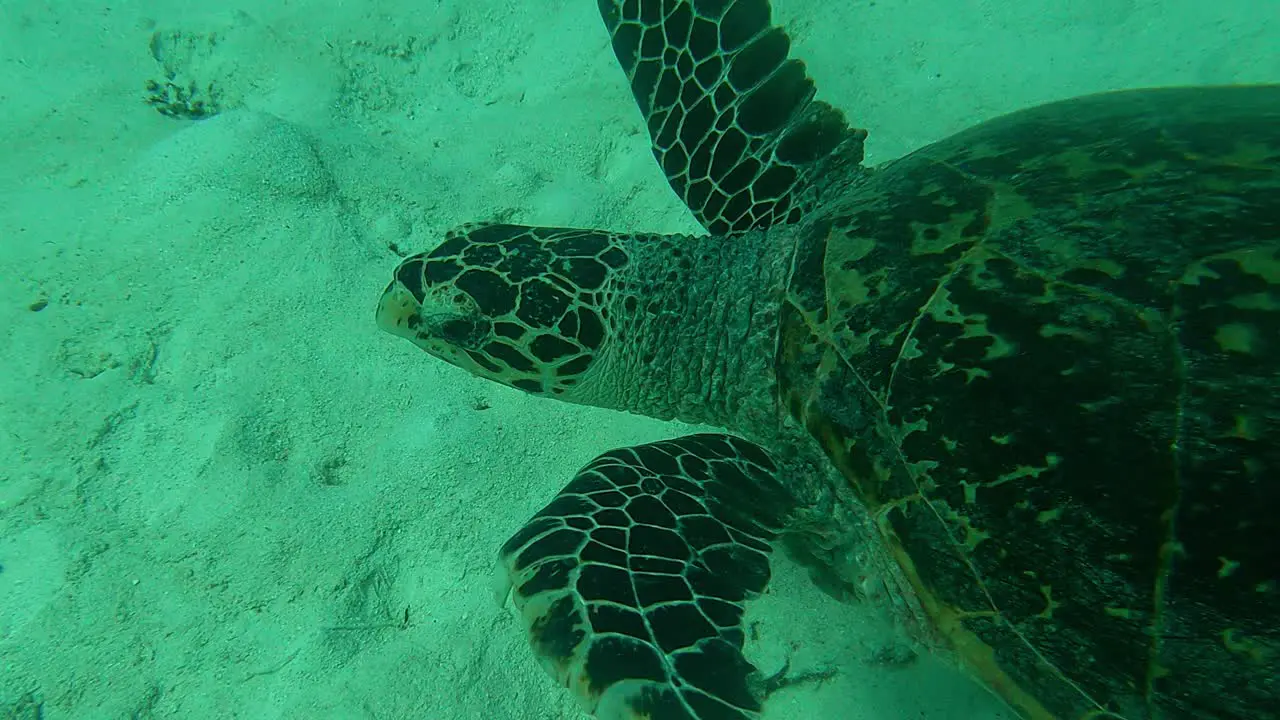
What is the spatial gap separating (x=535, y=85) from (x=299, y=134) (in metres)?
1.42

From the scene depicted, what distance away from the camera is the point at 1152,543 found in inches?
43.0

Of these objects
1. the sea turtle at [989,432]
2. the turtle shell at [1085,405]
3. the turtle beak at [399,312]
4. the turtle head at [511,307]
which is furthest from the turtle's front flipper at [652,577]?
the turtle beak at [399,312]

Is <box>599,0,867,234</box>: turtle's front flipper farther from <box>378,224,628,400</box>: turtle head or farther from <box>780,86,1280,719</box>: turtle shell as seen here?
<box>780,86,1280,719</box>: turtle shell

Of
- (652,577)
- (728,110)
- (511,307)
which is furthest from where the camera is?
(728,110)

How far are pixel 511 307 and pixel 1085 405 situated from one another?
1690mm

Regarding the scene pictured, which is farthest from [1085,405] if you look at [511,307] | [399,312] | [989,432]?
[399,312]

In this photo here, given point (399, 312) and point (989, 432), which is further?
point (399, 312)

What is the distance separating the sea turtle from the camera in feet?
3.55

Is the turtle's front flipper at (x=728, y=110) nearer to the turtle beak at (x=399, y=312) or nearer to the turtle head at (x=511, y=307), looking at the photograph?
the turtle head at (x=511, y=307)

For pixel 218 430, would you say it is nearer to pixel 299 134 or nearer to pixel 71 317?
pixel 71 317

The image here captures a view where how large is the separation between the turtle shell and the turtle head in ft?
2.90

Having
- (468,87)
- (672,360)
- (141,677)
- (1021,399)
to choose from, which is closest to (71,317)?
(141,677)

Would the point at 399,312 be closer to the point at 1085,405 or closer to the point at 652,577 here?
the point at 652,577

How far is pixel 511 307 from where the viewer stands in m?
2.12
